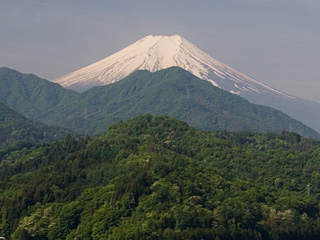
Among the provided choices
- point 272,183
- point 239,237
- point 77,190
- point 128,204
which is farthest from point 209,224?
point 272,183

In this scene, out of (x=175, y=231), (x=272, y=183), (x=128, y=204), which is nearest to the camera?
(x=175, y=231)

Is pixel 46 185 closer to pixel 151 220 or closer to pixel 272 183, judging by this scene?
pixel 151 220

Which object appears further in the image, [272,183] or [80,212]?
[272,183]

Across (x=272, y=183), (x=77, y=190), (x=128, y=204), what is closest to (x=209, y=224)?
(x=128, y=204)

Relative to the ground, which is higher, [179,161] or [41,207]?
[179,161]

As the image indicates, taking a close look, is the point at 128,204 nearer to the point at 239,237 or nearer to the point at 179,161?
the point at 239,237

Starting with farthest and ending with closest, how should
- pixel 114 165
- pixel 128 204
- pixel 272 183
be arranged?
pixel 272 183 < pixel 114 165 < pixel 128 204

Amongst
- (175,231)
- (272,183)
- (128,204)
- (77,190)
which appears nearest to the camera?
(175,231)

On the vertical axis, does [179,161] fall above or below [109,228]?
above

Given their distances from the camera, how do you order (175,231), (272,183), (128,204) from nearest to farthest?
(175,231)
(128,204)
(272,183)
